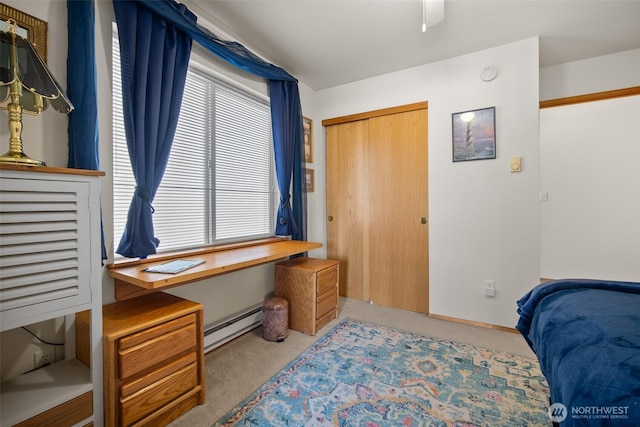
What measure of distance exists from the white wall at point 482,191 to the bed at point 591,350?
3.98 ft

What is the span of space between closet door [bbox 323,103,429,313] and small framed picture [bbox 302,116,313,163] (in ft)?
0.79

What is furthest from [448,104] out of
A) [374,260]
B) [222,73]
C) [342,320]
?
[342,320]

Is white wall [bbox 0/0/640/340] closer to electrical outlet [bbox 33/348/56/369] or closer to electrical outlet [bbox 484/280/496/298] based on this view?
electrical outlet [bbox 484/280/496/298]

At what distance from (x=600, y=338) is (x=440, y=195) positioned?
6.57ft

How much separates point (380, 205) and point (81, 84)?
2.62 metres

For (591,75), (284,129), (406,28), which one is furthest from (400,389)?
(591,75)

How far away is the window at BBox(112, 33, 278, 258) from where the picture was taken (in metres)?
1.73

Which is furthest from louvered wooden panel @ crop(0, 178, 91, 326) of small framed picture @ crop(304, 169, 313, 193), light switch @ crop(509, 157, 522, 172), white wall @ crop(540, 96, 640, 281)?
white wall @ crop(540, 96, 640, 281)

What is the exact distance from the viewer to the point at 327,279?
2.56 metres

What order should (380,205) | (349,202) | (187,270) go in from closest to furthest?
(187,270)
(380,205)
(349,202)

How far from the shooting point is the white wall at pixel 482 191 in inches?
94.6

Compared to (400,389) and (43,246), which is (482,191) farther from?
(43,246)

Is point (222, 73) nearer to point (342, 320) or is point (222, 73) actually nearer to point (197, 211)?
point (197, 211)

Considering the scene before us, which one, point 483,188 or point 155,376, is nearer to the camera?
point 155,376
